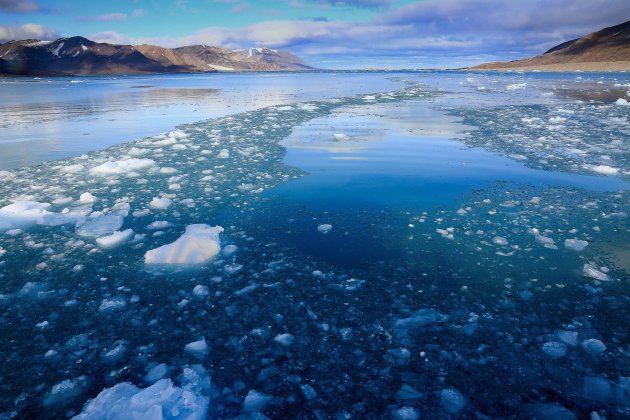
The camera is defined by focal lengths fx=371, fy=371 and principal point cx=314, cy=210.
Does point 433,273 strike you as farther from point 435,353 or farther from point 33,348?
point 33,348

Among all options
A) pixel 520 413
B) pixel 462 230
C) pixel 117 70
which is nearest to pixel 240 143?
pixel 462 230

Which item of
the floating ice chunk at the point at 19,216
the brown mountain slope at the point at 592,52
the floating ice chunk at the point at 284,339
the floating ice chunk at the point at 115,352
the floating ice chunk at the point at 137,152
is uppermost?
the brown mountain slope at the point at 592,52

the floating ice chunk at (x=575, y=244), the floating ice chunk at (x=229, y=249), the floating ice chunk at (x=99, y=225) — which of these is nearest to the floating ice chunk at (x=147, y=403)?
the floating ice chunk at (x=229, y=249)

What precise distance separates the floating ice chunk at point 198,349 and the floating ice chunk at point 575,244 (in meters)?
3.85

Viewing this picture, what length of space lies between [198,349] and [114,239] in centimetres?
228

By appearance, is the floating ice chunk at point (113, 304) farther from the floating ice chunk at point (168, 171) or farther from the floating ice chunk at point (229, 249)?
the floating ice chunk at point (168, 171)

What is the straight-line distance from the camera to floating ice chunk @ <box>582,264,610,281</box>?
3.48m

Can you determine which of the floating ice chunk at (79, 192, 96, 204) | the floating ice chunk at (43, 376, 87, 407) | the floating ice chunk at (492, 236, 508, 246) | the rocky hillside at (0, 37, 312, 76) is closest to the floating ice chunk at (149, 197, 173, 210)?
the floating ice chunk at (79, 192, 96, 204)

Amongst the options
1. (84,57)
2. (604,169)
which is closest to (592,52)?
(604,169)

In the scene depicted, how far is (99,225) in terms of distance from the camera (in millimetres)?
4590

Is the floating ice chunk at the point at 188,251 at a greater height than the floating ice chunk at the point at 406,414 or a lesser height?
greater

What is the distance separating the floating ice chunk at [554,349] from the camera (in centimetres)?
260

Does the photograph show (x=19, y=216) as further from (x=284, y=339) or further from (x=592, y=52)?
(x=592, y=52)

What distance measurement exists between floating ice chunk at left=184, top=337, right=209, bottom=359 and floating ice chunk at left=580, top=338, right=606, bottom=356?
2715mm
